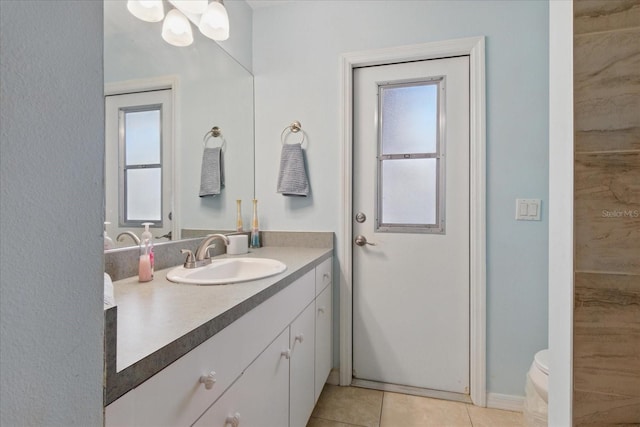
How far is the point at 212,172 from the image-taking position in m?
1.67

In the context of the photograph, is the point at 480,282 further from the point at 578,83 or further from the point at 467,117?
the point at 578,83

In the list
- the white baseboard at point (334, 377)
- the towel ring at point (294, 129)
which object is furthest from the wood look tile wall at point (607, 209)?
the towel ring at point (294, 129)


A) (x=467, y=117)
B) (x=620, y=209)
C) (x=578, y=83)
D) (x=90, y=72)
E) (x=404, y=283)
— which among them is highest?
(x=467, y=117)

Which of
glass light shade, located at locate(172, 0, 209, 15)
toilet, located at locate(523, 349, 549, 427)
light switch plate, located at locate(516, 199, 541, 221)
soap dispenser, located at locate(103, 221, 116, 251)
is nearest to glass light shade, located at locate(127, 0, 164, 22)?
glass light shade, located at locate(172, 0, 209, 15)

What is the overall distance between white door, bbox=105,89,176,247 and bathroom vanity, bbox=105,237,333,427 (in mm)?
234

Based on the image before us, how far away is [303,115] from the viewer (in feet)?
6.32

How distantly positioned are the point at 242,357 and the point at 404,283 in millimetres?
1205

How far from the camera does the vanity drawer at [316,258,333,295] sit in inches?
62.0

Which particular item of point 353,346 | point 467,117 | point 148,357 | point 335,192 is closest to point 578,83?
point 467,117

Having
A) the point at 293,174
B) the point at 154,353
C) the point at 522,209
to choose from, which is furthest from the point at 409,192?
the point at 154,353

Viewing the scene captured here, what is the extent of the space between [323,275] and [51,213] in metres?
1.40

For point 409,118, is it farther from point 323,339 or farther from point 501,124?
point 323,339

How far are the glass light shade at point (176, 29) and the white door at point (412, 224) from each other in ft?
3.08

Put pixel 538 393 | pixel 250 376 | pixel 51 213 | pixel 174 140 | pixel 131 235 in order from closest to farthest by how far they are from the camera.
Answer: pixel 51 213, pixel 250 376, pixel 131 235, pixel 538 393, pixel 174 140
